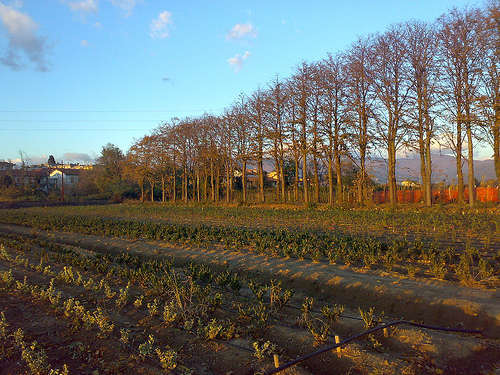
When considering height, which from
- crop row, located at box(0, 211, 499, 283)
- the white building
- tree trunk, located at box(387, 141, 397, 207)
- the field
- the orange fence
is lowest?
the field

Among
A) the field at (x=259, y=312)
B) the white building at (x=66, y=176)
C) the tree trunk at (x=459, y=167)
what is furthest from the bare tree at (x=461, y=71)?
the white building at (x=66, y=176)

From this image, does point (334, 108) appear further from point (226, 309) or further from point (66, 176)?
point (66, 176)

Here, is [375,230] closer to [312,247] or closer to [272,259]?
[312,247]

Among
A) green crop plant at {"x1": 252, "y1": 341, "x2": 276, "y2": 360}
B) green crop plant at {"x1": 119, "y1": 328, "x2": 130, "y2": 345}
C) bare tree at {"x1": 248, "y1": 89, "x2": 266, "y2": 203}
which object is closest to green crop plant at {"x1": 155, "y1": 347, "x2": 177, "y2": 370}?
green crop plant at {"x1": 119, "y1": 328, "x2": 130, "y2": 345}

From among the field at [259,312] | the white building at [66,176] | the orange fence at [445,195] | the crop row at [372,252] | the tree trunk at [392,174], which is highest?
the white building at [66,176]

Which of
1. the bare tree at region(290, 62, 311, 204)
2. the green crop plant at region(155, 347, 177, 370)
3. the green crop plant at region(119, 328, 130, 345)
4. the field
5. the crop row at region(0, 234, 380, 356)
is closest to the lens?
the green crop plant at region(155, 347, 177, 370)

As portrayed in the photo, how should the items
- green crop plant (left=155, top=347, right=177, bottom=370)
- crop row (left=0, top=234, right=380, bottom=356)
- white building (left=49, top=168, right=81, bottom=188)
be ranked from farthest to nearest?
white building (left=49, top=168, right=81, bottom=188) < crop row (left=0, top=234, right=380, bottom=356) < green crop plant (left=155, top=347, right=177, bottom=370)

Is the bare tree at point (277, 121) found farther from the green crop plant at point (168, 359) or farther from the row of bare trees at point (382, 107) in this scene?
the green crop plant at point (168, 359)

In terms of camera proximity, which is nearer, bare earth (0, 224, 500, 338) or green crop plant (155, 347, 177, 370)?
green crop plant (155, 347, 177, 370)

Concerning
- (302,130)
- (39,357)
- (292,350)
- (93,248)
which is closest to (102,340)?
(39,357)

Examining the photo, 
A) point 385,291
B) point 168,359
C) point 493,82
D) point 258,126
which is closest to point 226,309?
point 168,359

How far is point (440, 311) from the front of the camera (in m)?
5.96

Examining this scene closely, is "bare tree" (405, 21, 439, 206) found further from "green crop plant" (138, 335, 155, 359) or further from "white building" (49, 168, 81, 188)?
"white building" (49, 168, 81, 188)

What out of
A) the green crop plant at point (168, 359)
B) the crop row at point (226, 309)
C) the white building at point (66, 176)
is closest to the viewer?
the green crop plant at point (168, 359)
